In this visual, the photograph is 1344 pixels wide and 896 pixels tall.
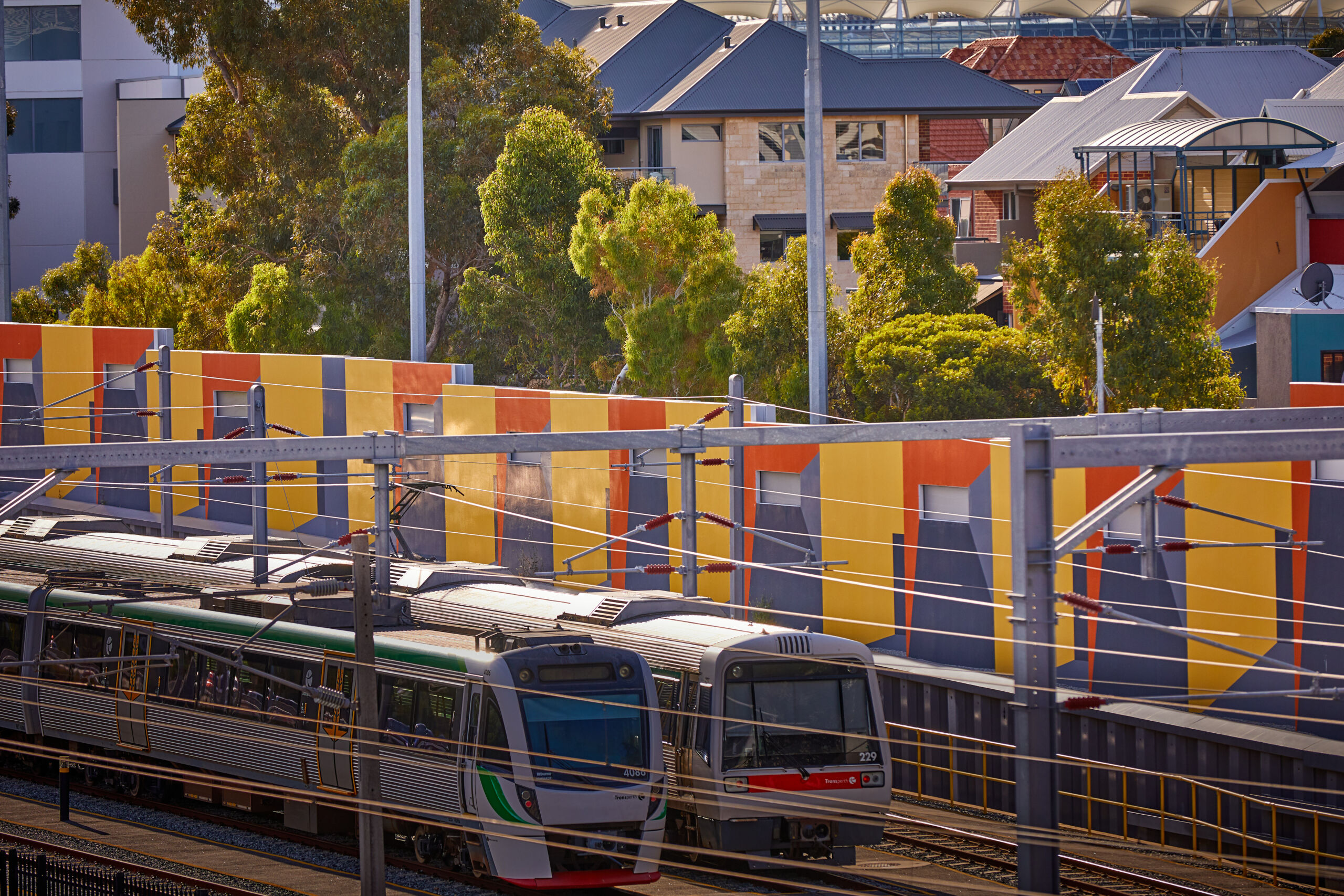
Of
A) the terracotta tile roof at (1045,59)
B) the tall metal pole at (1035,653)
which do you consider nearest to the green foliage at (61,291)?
the tall metal pole at (1035,653)

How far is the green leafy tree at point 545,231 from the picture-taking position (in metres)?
34.5

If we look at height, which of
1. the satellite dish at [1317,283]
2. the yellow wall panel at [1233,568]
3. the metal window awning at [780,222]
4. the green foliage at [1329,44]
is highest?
the green foliage at [1329,44]

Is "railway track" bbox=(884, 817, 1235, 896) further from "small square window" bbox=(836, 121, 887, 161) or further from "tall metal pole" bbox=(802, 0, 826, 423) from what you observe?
"small square window" bbox=(836, 121, 887, 161)

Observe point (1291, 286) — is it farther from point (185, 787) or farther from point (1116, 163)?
point (185, 787)

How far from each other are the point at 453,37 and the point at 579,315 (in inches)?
470

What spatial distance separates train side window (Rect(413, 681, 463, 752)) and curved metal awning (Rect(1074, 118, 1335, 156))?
25205mm

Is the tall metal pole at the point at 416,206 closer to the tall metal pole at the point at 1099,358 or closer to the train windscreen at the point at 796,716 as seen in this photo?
the tall metal pole at the point at 1099,358

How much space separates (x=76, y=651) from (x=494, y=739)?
24.7 feet

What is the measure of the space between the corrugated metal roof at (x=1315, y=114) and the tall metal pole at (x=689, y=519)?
2914 cm

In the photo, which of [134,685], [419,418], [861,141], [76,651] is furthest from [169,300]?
[134,685]

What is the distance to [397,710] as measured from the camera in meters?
17.0

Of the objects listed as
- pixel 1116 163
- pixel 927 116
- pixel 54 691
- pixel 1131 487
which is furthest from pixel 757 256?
pixel 1131 487

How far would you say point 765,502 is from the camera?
24.4m

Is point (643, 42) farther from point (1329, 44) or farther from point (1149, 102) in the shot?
point (1329, 44)
